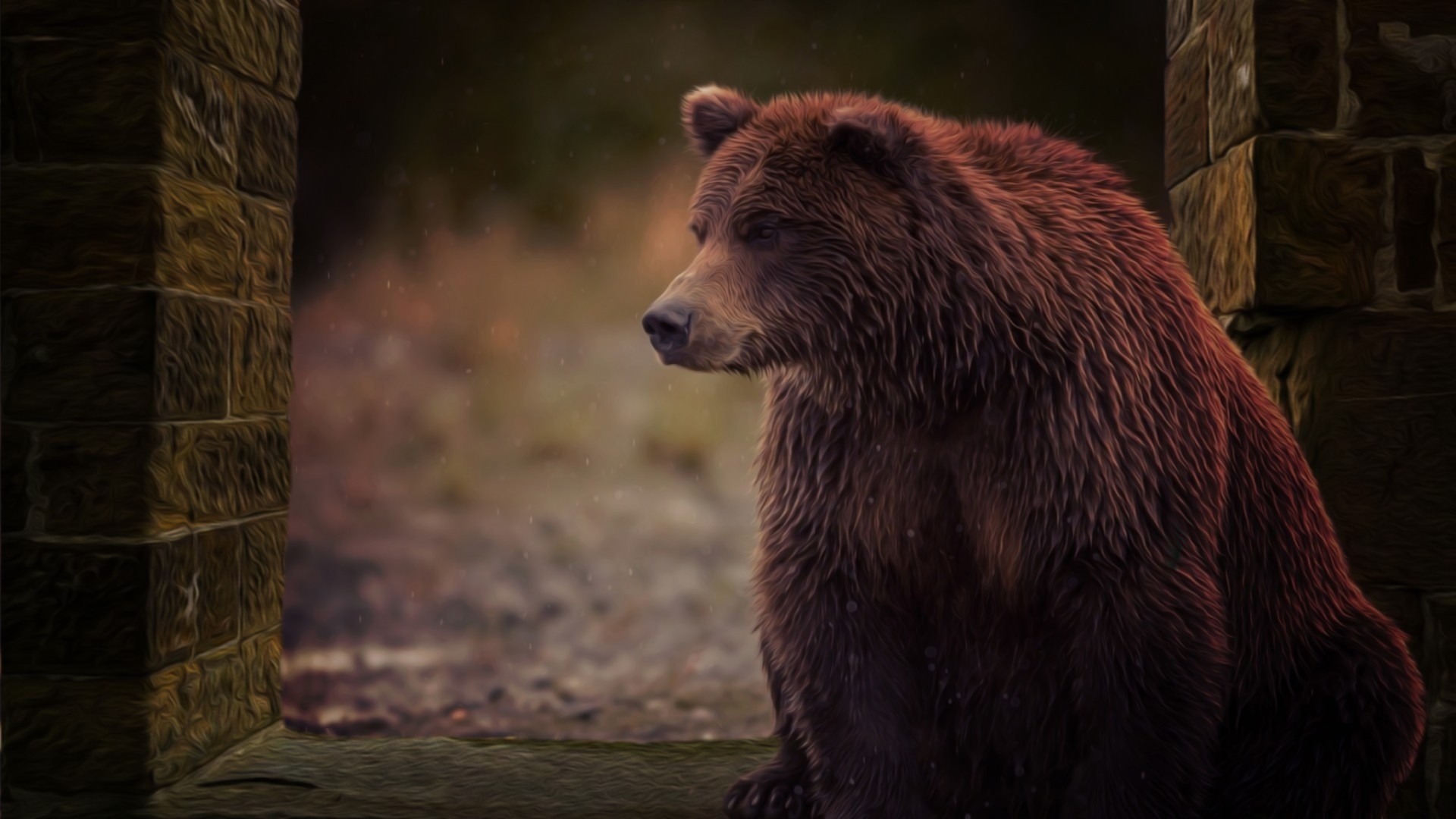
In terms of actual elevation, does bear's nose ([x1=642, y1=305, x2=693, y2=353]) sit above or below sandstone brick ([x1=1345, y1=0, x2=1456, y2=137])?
below

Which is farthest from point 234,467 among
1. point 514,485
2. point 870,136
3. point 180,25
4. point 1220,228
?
point 1220,228

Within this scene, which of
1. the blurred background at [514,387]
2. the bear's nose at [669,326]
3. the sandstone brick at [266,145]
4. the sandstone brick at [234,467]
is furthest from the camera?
the blurred background at [514,387]

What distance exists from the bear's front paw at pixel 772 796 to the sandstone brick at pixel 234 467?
1428 mm

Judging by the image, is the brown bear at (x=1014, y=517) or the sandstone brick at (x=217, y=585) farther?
the sandstone brick at (x=217, y=585)

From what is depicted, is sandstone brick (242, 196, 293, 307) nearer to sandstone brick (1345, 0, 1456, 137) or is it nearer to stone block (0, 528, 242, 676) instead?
stone block (0, 528, 242, 676)

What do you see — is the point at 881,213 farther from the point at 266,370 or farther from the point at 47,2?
the point at 47,2

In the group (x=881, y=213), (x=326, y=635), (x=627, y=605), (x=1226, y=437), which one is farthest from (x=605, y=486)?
(x=1226, y=437)

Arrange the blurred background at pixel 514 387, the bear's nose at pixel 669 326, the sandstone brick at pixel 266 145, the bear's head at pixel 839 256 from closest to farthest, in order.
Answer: the bear's nose at pixel 669 326
the bear's head at pixel 839 256
the sandstone brick at pixel 266 145
the blurred background at pixel 514 387

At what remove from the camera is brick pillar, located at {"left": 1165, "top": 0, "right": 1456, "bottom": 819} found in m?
2.51

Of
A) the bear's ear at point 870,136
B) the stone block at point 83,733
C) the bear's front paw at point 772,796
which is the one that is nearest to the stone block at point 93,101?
the stone block at point 83,733

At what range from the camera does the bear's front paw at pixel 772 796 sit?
264 cm

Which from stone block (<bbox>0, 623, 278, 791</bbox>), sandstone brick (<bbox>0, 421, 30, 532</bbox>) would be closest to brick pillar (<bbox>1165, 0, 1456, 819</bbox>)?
stone block (<bbox>0, 623, 278, 791</bbox>)

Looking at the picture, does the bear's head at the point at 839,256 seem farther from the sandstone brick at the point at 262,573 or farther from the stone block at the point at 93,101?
the sandstone brick at the point at 262,573

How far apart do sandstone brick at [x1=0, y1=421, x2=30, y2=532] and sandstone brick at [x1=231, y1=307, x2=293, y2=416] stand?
474 millimetres
